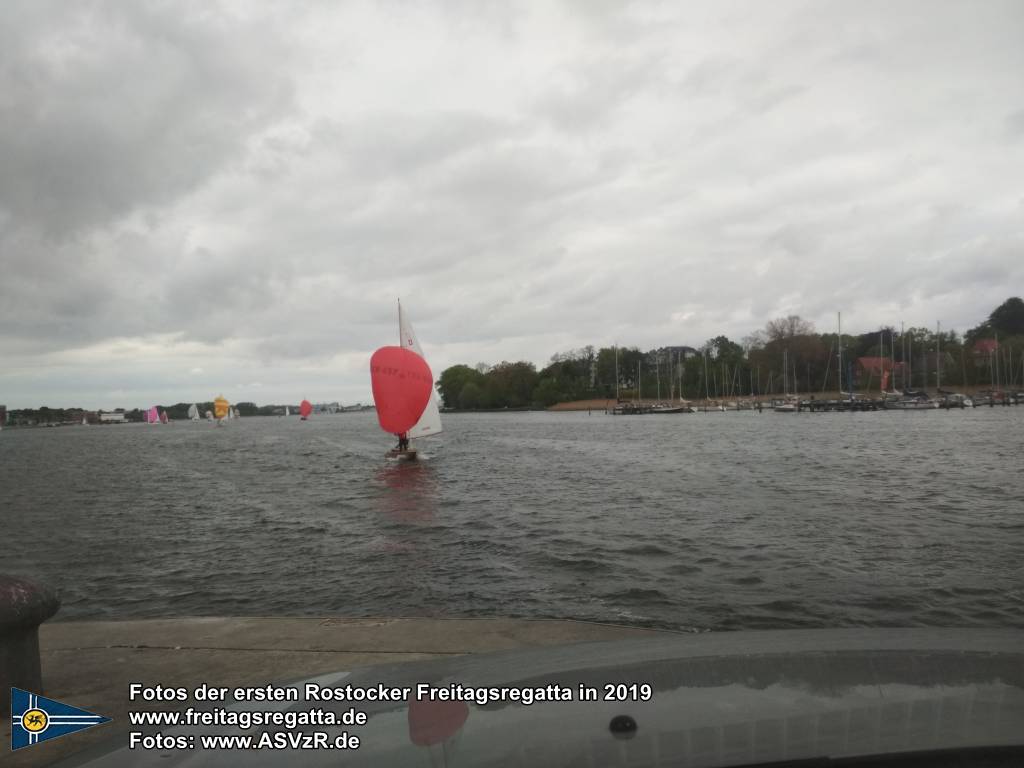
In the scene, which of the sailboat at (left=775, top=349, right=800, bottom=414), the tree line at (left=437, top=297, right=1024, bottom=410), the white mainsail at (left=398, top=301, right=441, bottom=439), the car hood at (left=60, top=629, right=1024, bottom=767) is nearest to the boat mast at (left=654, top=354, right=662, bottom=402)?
the tree line at (left=437, top=297, right=1024, bottom=410)

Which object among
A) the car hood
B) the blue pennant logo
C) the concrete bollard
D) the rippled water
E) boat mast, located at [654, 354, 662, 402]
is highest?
boat mast, located at [654, 354, 662, 402]

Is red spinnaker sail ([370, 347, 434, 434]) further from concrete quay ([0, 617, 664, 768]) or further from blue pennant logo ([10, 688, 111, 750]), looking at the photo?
blue pennant logo ([10, 688, 111, 750])

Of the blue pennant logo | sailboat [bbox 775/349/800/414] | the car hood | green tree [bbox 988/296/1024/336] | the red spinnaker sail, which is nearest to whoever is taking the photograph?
the car hood

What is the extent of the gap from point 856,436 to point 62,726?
49.1 m

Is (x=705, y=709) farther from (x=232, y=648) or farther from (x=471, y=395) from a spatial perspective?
(x=471, y=395)

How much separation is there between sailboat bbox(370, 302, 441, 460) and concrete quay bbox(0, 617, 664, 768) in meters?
26.4

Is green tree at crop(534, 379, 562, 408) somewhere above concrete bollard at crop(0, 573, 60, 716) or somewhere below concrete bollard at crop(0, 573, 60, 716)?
above

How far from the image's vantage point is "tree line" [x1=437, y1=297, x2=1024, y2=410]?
12031 centimetres

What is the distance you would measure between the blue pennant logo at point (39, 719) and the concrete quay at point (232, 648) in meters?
0.06

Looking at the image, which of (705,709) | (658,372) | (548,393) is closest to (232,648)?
(705,709)

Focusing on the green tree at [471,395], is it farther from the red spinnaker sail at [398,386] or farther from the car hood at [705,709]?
the car hood at [705,709]

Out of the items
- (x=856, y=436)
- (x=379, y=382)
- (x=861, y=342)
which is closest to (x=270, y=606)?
(x=379, y=382)

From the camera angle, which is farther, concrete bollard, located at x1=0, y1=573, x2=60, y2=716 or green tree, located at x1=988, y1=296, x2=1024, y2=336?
green tree, located at x1=988, y1=296, x2=1024, y2=336

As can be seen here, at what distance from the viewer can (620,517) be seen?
1627 centimetres
